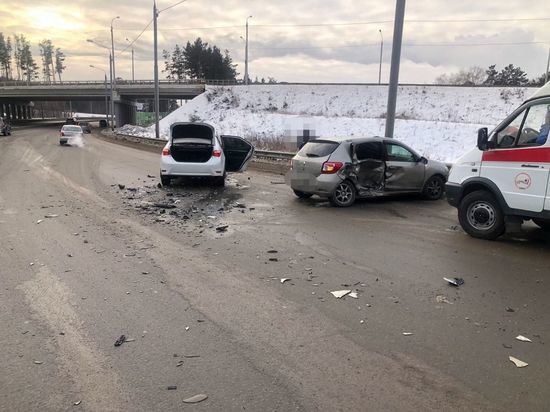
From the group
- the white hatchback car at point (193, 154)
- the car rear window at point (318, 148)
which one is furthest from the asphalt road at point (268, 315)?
the white hatchback car at point (193, 154)

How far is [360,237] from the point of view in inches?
309

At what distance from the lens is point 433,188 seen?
456 inches

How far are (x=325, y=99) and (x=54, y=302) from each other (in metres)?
63.7

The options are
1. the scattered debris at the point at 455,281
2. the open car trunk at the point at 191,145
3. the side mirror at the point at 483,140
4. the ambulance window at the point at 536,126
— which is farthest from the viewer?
the open car trunk at the point at 191,145

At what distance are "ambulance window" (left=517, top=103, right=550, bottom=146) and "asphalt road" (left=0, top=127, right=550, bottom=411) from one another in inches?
64.1

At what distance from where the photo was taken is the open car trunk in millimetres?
13062

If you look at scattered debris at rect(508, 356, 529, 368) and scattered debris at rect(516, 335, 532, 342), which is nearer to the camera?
scattered debris at rect(508, 356, 529, 368)

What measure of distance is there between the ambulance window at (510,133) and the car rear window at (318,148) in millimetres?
3705

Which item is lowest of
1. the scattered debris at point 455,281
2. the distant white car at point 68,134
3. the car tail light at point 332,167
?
the distant white car at point 68,134

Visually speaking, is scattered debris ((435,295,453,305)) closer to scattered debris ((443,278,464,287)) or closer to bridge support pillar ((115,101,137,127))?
scattered debris ((443,278,464,287))

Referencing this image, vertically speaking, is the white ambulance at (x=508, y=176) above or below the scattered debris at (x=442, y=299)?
above

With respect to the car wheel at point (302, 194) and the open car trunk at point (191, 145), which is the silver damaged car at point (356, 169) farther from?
the open car trunk at point (191, 145)

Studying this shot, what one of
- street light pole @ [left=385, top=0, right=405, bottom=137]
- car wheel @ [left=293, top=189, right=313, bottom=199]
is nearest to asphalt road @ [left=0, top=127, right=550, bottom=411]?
car wheel @ [left=293, top=189, right=313, bottom=199]

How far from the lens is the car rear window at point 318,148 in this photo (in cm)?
1056
